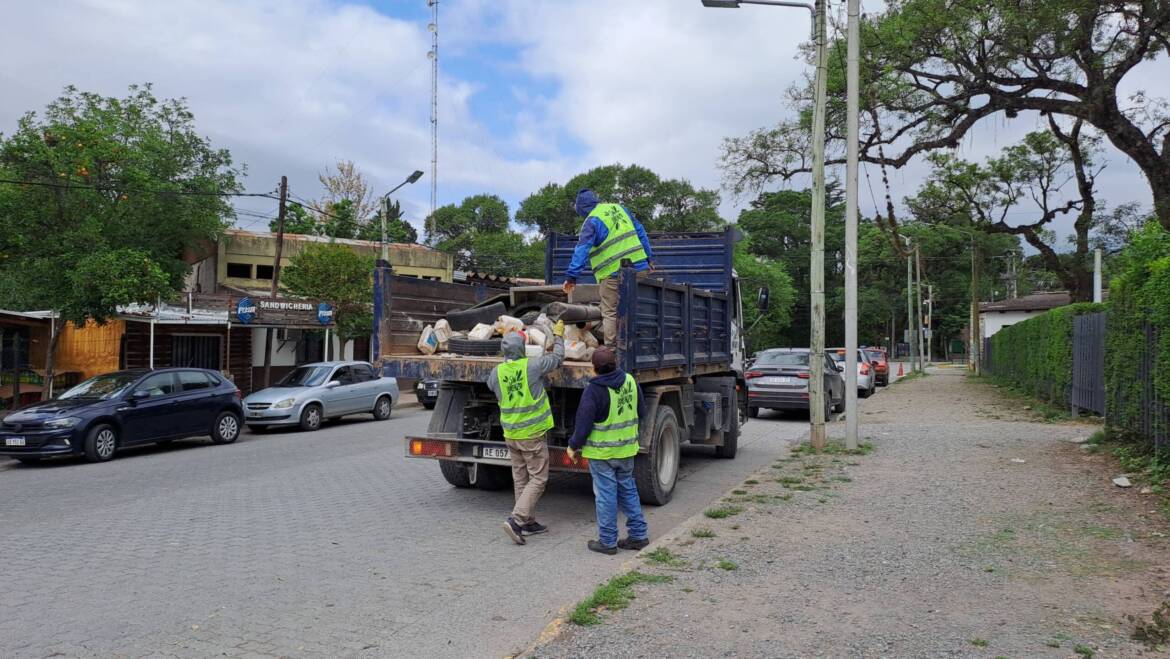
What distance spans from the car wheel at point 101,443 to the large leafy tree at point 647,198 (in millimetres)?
42247

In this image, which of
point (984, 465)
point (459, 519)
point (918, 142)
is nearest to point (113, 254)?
point (459, 519)

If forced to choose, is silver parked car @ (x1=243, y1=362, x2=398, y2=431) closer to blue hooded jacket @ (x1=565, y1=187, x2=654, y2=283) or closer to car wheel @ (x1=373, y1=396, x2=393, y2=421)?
car wheel @ (x1=373, y1=396, x2=393, y2=421)

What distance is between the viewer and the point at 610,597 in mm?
4633

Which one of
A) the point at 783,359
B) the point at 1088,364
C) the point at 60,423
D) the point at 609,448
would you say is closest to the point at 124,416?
the point at 60,423

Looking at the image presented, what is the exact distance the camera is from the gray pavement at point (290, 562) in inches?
171

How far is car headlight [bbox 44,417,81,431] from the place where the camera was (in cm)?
1126

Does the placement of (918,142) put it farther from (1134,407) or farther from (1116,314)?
(1134,407)

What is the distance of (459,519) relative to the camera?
7160mm

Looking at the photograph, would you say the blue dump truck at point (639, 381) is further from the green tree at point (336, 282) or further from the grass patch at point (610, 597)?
the green tree at point (336, 282)

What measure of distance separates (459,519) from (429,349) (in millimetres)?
1623

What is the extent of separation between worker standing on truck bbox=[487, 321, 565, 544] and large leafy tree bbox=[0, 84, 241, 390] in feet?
35.1

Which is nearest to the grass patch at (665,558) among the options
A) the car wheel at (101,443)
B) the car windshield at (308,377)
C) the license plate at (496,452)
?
the license plate at (496,452)

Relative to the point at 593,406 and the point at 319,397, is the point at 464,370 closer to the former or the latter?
the point at 593,406

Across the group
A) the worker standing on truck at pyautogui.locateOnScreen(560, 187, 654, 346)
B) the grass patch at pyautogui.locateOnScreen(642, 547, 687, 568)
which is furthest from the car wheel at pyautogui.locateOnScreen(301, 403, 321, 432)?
the grass patch at pyautogui.locateOnScreen(642, 547, 687, 568)
